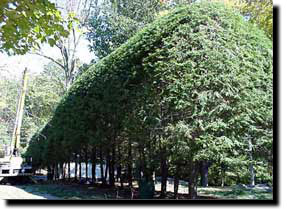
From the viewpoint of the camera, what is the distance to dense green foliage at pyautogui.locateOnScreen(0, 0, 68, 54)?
6.22 feet

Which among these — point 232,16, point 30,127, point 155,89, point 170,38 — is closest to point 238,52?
point 232,16

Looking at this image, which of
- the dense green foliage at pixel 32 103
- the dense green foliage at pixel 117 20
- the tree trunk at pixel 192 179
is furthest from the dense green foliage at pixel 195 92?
the dense green foliage at pixel 32 103

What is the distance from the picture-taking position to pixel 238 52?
3604mm

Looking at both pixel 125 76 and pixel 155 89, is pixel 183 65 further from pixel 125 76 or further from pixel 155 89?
pixel 125 76

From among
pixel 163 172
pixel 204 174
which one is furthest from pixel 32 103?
pixel 204 174

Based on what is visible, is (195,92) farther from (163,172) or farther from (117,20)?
(117,20)

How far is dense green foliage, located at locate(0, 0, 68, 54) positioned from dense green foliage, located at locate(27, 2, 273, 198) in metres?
1.83

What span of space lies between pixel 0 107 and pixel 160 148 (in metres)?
6.58

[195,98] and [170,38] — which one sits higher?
[170,38]

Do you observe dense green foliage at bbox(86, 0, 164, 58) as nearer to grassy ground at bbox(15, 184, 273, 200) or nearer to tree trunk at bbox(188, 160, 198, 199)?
grassy ground at bbox(15, 184, 273, 200)

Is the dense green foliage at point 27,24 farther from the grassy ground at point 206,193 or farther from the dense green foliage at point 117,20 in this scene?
the dense green foliage at point 117,20

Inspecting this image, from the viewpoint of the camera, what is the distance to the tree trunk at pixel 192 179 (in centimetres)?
366

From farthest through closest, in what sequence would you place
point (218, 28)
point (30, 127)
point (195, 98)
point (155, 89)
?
point (30, 127) → point (155, 89) → point (218, 28) → point (195, 98)

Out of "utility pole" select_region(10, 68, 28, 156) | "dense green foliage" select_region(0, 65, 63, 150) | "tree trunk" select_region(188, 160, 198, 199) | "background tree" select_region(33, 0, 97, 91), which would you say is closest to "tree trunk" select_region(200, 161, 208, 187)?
"tree trunk" select_region(188, 160, 198, 199)
